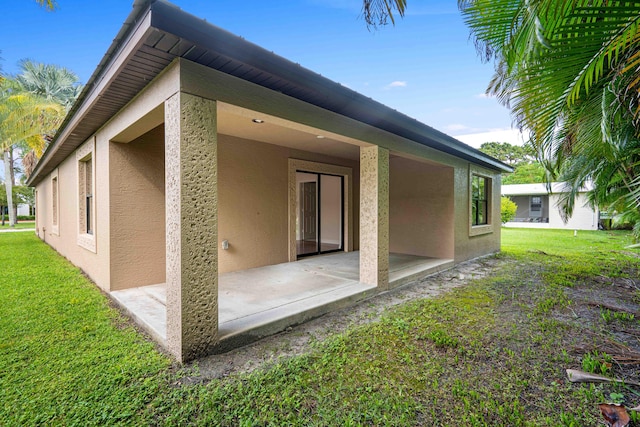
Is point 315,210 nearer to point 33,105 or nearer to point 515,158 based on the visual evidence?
point 33,105

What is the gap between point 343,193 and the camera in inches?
392

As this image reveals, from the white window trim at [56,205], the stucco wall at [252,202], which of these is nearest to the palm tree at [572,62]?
the stucco wall at [252,202]

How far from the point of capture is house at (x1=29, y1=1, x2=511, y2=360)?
318 cm

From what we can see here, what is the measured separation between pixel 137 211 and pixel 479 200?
32.9 ft

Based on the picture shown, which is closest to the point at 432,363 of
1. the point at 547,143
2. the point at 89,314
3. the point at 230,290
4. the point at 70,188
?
the point at 547,143

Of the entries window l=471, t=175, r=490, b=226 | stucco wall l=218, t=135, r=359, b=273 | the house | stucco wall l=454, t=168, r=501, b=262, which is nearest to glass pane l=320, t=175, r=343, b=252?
the house

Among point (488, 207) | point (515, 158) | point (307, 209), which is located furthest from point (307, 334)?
point (515, 158)

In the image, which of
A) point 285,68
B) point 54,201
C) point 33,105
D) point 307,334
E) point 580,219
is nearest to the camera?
point 285,68

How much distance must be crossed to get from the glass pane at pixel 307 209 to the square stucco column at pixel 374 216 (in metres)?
5.03

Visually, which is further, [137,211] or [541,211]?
[541,211]

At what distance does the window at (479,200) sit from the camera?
10.1 m

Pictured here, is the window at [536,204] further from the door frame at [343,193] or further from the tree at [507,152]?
the door frame at [343,193]

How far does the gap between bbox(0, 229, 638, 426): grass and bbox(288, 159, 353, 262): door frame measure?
380cm

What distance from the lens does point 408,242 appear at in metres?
9.57
